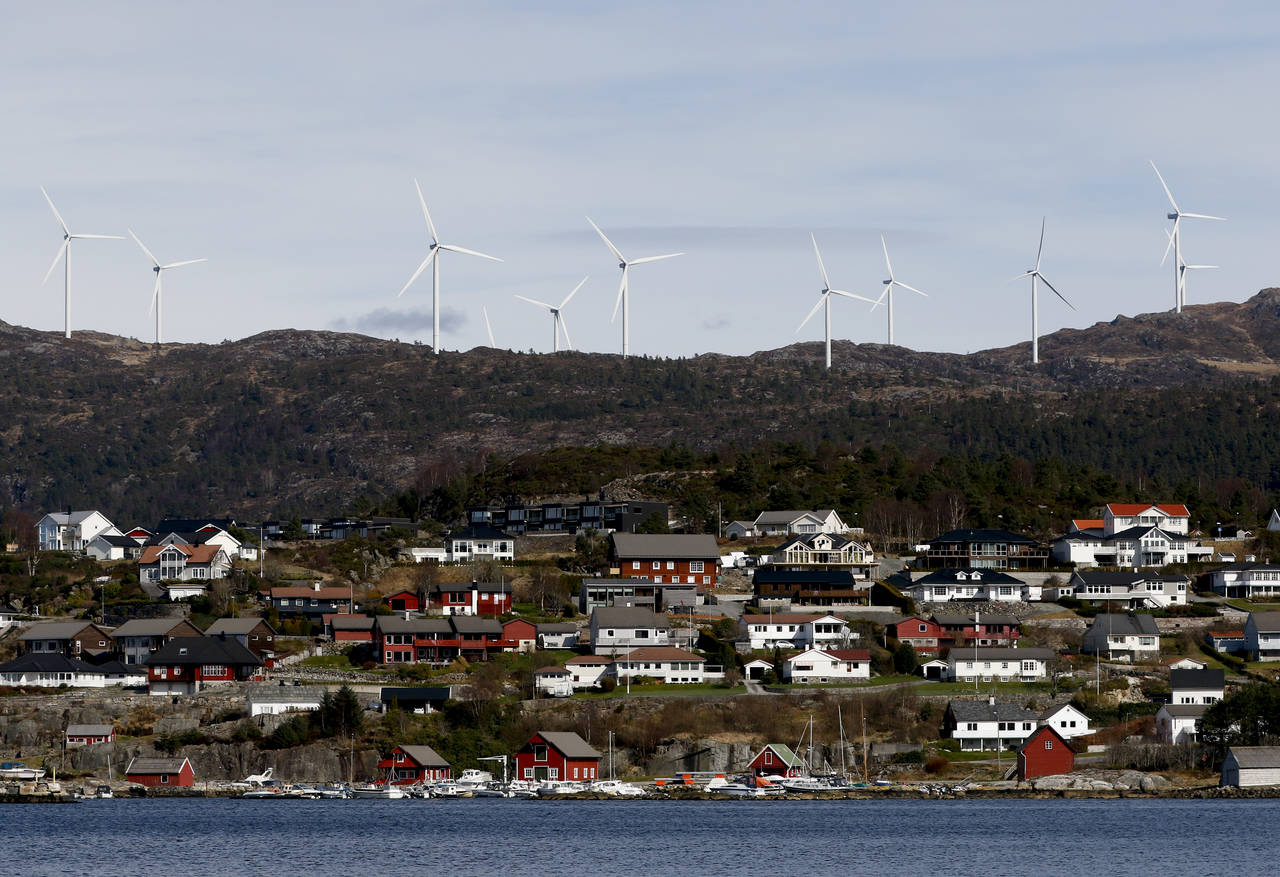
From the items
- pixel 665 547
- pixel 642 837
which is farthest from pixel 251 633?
pixel 642 837

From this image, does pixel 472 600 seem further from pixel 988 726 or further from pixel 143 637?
pixel 988 726

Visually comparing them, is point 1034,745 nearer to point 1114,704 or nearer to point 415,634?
point 1114,704

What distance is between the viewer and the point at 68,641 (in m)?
110

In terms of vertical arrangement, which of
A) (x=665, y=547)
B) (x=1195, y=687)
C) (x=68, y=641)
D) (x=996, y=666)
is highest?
(x=665, y=547)

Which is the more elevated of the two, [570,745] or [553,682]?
[553,682]

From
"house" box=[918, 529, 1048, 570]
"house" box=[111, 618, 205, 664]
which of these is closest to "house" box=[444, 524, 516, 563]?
"house" box=[111, 618, 205, 664]

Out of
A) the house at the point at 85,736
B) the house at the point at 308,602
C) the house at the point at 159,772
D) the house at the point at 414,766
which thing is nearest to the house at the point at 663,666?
the house at the point at 414,766

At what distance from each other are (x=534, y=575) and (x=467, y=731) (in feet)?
111

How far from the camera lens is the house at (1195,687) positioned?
95.6 metres

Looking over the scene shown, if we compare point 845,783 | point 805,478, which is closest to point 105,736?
point 845,783

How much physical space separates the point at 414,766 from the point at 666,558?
37497 mm

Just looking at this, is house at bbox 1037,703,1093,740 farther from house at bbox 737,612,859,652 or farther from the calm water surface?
Result: house at bbox 737,612,859,652

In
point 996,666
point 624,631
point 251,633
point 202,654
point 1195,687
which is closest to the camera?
point 1195,687

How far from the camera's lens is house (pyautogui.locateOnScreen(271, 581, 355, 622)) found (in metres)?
117
